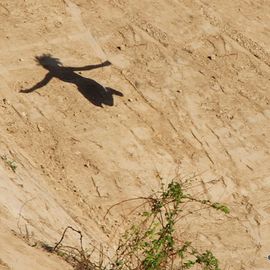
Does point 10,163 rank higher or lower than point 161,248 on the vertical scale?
lower

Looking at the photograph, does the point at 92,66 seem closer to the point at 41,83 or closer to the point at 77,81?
the point at 77,81

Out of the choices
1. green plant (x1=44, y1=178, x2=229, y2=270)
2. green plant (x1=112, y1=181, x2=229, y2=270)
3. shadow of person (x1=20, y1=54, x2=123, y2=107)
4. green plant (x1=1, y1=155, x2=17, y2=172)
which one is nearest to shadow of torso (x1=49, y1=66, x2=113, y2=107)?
shadow of person (x1=20, y1=54, x2=123, y2=107)

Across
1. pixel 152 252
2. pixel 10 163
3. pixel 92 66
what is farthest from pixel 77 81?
pixel 152 252

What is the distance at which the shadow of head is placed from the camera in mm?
11539

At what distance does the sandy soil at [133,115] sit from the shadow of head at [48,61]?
86 mm

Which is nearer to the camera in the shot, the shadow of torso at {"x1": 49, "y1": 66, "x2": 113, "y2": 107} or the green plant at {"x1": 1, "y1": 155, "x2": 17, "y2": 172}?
the green plant at {"x1": 1, "y1": 155, "x2": 17, "y2": 172}

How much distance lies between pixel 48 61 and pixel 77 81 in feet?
2.13

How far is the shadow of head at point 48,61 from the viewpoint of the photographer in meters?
11.5

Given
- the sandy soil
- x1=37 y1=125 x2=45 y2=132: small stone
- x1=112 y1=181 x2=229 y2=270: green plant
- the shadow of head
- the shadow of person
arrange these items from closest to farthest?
x1=112 y1=181 x2=229 y2=270: green plant
the sandy soil
x1=37 y1=125 x2=45 y2=132: small stone
the shadow of person
the shadow of head

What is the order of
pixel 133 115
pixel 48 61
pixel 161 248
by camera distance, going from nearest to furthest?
1. pixel 161 248
2. pixel 133 115
3. pixel 48 61

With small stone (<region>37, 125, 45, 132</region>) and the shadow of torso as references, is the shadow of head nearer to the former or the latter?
the shadow of torso

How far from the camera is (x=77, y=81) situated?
1138 cm

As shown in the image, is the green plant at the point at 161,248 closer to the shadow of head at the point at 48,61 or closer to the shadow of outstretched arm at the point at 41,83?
the shadow of outstretched arm at the point at 41,83

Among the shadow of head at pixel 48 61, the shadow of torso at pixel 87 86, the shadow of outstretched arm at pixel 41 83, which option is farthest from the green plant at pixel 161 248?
the shadow of head at pixel 48 61
